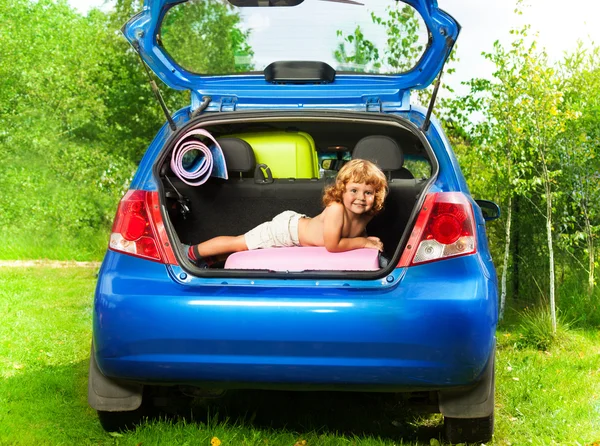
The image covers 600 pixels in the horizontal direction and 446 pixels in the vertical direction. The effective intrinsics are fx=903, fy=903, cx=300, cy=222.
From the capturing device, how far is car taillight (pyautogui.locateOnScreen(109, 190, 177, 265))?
3.54 m

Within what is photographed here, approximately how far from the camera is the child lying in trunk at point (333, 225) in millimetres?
3998

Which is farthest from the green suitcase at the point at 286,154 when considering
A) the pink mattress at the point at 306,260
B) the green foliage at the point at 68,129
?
the green foliage at the point at 68,129

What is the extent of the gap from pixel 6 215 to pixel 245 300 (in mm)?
15590

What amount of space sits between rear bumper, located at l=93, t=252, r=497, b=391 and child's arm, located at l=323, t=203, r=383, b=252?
2.07 feet

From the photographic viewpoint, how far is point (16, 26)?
2112 centimetres

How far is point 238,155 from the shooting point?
169 inches

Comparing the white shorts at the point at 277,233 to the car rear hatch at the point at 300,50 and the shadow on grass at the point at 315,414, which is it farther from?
the shadow on grass at the point at 315,414

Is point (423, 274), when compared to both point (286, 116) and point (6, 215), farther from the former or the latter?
point (6, 215)

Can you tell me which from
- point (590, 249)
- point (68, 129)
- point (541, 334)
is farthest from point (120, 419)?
point (68, 129)

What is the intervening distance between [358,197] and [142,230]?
1005mm

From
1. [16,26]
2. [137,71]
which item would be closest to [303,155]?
[137,71]

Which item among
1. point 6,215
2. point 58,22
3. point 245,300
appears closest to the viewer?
point 245,300

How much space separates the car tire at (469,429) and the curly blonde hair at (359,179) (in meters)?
1.01

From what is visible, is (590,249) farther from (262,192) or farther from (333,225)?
(333,225)
